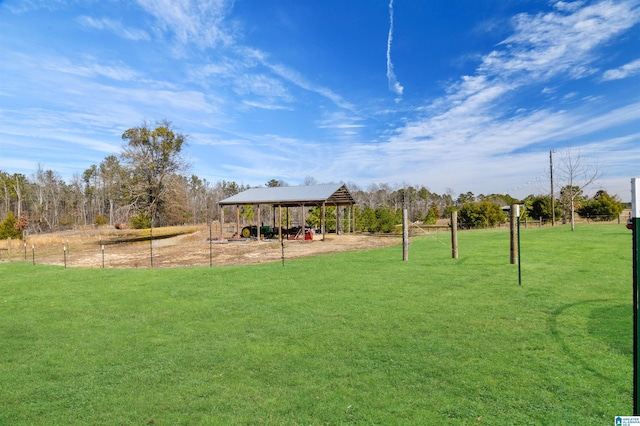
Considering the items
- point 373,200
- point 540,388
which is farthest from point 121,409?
point 373,200

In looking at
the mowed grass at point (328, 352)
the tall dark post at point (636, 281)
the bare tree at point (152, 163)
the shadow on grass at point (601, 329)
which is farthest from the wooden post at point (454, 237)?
the bare tree at point (152, 163)

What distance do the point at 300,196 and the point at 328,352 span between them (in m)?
20.9

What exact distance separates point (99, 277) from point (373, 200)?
175ft

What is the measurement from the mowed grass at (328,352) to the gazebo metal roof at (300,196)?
52.4ft

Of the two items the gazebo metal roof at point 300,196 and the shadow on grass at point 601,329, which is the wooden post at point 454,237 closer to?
the shadow on grass at point 601,329

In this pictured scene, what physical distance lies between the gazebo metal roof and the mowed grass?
16.0m

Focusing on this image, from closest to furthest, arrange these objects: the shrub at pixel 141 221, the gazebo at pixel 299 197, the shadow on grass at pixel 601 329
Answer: the shadow on grass at pixel 601 329 → the gazebo at pixel 299 197 → the shrub at pixel 141 221

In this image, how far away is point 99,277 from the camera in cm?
986

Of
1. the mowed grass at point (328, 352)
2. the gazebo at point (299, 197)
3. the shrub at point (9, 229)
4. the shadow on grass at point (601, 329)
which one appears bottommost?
the mowed grass at point (328, 352)

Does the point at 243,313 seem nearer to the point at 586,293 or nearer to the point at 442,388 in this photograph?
the point at 442,388

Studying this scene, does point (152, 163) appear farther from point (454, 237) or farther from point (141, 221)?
point (454, 237)

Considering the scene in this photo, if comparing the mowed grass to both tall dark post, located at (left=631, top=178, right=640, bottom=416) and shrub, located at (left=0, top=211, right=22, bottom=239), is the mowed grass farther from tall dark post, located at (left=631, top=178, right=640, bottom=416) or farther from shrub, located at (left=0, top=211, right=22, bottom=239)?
shrub, located at (left=0, top=211, right=22, bottom=239)

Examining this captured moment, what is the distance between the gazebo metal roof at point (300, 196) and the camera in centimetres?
2392

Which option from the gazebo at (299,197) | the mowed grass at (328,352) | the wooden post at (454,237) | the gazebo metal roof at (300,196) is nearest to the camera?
the mowed grass at (328,352)
